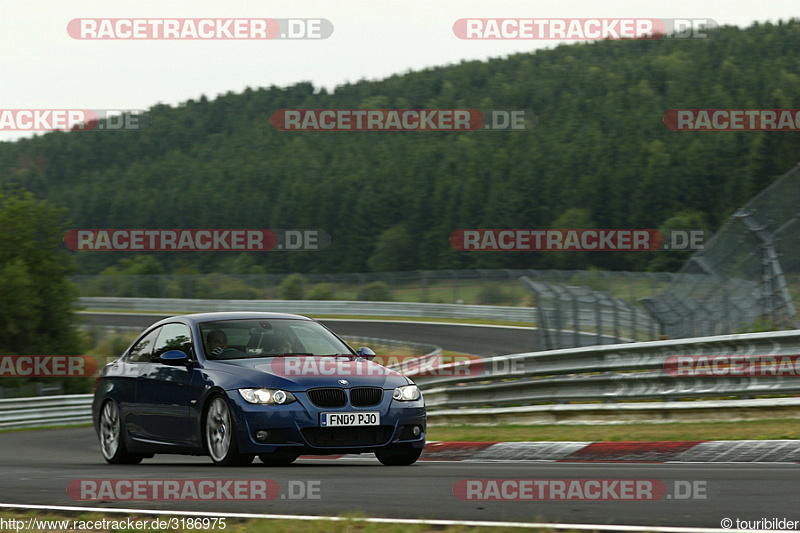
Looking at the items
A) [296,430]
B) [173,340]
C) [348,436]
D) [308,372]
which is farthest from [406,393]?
[173,340]

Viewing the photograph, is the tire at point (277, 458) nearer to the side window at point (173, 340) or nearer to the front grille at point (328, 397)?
the front grille at point (328, 397)

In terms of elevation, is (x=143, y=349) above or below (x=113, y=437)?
above

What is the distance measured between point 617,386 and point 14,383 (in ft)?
92.4

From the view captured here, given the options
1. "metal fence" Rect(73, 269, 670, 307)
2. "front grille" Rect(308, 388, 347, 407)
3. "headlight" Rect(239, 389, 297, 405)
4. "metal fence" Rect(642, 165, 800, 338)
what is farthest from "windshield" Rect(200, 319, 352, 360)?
"metal fence" Rect(73, 269, 670, 307)

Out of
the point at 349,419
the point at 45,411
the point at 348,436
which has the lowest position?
the point at 45,411

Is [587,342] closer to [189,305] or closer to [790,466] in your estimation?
[790,466]

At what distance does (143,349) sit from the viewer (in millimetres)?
10172

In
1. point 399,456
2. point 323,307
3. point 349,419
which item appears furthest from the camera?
point 323,307

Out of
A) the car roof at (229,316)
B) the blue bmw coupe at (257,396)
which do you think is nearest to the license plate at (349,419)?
the blue bmw coupe at (257,396)

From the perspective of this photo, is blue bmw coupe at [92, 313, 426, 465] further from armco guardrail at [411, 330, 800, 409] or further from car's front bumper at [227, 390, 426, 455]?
armco guardrail at [411, 330, 800, 409]

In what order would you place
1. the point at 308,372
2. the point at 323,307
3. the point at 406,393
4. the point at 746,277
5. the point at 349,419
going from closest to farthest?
the point at 349,419
the point at 308,372
the point at 406,393
the point at 746,277
the point at 323,307

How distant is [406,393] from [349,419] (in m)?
0.64

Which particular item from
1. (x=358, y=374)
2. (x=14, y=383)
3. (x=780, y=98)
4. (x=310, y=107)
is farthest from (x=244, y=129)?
(x=358, y=374)

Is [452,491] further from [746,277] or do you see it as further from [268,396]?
[746,277]
